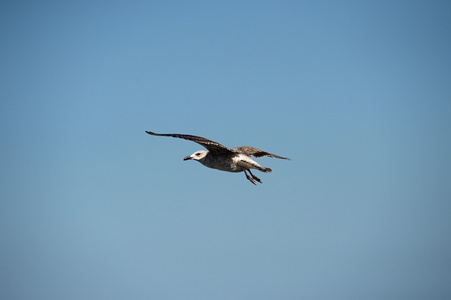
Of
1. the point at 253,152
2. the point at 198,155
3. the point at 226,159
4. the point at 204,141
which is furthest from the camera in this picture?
the point at 253,152

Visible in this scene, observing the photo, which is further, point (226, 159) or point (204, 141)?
point (226, 159)

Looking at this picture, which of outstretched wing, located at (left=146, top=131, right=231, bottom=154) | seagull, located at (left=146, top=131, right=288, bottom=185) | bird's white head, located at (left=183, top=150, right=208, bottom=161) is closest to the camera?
outstretched wing, located at (left=146, top=131, right=231, bottom=154)

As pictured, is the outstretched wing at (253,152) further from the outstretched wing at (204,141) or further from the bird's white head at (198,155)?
the outstretched wing at (204,141)

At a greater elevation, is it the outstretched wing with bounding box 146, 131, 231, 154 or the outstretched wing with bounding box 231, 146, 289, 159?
the outstretched wing with bounding box 231, 146, 289, 159

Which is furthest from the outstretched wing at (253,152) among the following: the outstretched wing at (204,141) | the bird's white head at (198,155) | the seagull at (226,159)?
the outstretched wing at (204,141)

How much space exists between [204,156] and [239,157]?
178 centimetres

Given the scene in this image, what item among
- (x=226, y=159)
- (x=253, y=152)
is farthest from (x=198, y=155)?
(x=253, y=152)

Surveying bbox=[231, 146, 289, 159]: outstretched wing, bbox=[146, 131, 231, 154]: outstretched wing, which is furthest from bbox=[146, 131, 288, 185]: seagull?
bbox=[231, 146, 289, 159]: outstretched wing

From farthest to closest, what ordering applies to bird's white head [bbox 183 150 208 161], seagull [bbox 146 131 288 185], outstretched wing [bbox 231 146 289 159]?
outstretched wing [bbox 231 146 289 159], bird's white head [bbox 183 150 208 161], seagull [bbox 146 131 288 185]

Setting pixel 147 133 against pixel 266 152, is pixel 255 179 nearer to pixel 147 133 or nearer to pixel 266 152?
pixel 266 152

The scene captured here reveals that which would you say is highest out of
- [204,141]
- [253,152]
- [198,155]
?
[253,152]

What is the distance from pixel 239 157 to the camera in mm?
28328

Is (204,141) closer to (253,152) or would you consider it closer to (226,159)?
(226,159)

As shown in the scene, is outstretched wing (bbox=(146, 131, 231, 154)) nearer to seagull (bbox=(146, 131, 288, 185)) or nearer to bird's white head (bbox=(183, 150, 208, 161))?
seagull (bbox=(146, 131, 288, 185))
